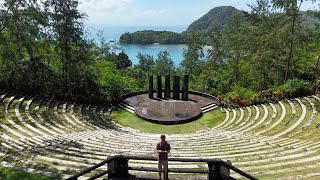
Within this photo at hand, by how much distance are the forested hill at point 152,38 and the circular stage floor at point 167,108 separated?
130102 mm

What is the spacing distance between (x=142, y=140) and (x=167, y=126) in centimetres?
662

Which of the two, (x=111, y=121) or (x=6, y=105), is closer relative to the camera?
(x=6, y=105)

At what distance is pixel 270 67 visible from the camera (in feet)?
104

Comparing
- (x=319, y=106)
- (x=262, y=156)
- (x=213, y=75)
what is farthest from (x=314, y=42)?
(x=262, y=156)

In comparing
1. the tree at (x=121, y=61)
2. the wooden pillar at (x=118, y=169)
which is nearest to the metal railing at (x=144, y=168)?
the wooden pillar at (x=118, y=169)

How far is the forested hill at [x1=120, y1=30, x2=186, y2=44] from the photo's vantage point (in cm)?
16138

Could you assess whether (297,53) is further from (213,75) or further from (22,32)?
(22,32)

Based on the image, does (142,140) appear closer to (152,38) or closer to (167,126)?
(167,126)

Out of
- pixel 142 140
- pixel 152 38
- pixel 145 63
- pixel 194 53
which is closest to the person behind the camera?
pixel 142 140

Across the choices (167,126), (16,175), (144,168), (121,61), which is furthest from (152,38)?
(144,168)

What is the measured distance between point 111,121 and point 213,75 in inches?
914

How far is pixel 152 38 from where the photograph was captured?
548 ft

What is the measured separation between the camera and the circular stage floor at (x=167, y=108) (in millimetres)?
24855

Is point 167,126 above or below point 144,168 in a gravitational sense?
below
